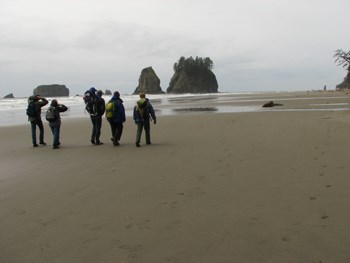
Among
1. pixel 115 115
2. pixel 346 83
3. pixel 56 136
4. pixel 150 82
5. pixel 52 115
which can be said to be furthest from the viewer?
pixel 150 82

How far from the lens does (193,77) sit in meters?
169

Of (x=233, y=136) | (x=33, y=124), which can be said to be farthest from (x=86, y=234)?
(x=33, y=124)

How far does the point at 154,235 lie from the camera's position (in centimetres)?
400

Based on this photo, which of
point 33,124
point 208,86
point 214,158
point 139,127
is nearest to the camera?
point 214,158

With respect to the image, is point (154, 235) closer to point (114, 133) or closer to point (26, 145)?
point (114, 133)

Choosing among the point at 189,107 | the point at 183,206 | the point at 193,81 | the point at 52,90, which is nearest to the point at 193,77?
the point at 193,81

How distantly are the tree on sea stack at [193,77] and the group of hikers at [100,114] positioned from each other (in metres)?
153

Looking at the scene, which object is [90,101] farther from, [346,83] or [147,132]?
[346,83]

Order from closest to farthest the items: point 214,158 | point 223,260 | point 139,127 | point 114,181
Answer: point 223,260, point 114,181, point 214,158, point 139,127

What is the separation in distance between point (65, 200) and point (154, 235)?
204cm

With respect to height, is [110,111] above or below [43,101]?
below

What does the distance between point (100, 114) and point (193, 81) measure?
517 ft

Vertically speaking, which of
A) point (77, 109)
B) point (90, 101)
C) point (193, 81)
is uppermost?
point (193, 81)

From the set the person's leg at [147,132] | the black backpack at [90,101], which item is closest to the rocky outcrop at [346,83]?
the person's leg at [147,132]
